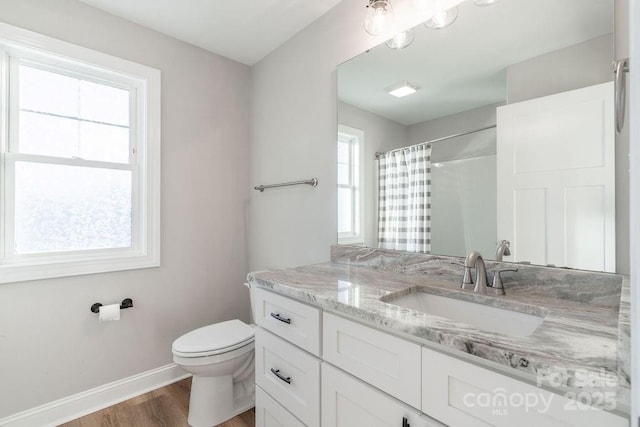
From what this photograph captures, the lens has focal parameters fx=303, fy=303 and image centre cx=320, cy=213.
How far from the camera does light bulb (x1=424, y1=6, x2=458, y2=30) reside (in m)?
1.31

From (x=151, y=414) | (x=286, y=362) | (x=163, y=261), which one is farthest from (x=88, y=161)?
(x=286, y=362)

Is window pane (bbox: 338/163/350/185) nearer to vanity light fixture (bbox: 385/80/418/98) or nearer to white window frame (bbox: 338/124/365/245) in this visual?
white window frame (bbox: 338/124/365/245)

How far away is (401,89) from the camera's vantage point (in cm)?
152

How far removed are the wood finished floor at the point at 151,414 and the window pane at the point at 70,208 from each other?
3.22 ft

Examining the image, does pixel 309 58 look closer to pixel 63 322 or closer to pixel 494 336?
pixel 494 336

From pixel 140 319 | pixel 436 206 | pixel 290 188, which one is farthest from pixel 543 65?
pixel 140 319

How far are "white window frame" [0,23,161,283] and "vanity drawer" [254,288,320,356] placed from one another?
1109mm

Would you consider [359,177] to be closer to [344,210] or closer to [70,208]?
[344,210]

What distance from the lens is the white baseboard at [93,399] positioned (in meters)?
1.63

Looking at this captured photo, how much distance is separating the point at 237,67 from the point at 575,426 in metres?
2.73

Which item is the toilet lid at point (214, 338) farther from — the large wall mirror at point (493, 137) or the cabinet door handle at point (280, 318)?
the large wall mirror at point (493, 137)

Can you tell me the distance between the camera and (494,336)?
2.30ft

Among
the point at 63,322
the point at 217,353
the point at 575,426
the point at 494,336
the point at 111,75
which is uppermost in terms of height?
the point at 111,75

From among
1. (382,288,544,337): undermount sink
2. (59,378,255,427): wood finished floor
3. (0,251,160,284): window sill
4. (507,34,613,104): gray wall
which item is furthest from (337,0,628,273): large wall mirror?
(0,251,160,284): window sill
